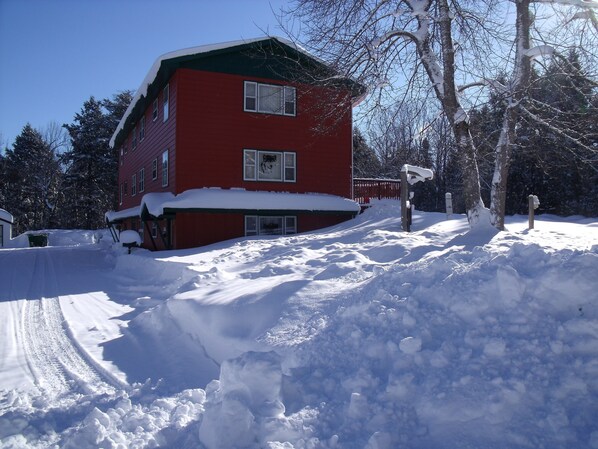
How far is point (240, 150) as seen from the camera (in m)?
15.9

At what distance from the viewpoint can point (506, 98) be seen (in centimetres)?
914

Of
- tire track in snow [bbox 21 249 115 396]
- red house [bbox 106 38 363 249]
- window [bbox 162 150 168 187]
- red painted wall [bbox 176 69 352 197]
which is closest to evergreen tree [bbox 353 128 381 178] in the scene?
red painted wall [bbox 176 69 352 197]

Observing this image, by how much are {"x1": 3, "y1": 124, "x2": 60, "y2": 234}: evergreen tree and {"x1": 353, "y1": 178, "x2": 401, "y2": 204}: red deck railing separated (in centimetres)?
3780

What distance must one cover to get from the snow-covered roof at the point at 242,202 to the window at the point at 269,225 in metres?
0.97

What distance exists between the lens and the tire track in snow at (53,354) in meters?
4.20

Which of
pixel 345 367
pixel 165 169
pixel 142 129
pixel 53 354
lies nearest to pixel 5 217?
pixel 142 129

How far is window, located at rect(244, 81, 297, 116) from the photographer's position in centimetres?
1620

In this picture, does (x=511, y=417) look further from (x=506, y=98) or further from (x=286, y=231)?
(x=286, y=231)

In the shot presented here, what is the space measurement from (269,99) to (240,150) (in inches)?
98.3

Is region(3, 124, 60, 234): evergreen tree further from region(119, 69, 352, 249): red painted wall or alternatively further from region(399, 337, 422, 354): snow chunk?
region(399, 337, 422, 354): snow chunk

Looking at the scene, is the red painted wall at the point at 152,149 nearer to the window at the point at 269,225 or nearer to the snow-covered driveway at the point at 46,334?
the window at the point at 269,225

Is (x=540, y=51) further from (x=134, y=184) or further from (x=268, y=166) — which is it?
(x=134, y=184)

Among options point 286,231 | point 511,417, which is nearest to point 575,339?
point 511,417

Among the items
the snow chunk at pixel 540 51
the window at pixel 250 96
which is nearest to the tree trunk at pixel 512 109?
the snow chunk at pixel 540 51
